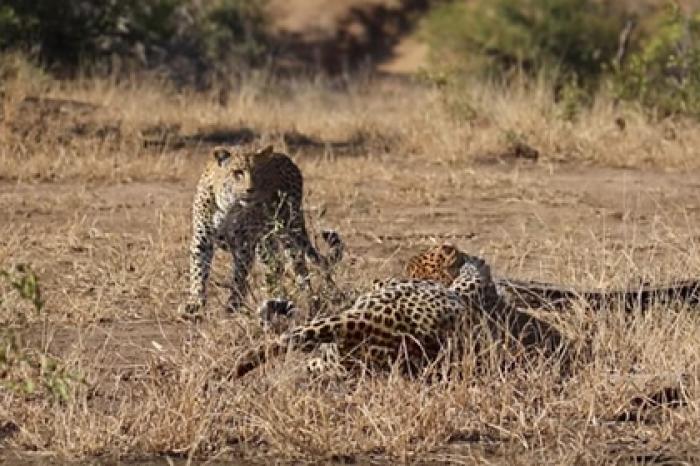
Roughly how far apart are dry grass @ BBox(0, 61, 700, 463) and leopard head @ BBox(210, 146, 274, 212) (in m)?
0.48

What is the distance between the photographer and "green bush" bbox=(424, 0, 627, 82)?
24266mm

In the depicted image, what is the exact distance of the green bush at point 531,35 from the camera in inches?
955

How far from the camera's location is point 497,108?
15383 mm

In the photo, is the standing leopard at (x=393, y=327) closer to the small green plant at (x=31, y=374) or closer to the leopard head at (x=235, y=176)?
the small green plant at (x=31, y=374)

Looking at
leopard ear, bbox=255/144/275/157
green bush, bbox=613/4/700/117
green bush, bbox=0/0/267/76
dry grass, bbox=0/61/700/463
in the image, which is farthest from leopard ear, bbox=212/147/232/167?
green bush, bbox=0/0/267/76

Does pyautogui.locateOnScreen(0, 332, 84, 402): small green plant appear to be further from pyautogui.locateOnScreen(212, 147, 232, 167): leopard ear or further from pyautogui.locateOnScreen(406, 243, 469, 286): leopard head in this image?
pyautogui.locateOnScreen(406, 243, 469, 286): leopard head

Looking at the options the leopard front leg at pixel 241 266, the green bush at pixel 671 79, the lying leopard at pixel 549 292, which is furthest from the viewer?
the green bush at pixel 671 79

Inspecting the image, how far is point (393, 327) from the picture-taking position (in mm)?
6719

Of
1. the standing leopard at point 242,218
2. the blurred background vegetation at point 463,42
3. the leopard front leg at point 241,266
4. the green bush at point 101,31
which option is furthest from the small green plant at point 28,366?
the green bush at point 101,31

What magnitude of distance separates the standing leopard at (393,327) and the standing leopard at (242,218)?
42.0 inches

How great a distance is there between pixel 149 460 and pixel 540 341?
2032 millimetres

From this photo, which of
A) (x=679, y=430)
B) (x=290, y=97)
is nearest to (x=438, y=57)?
(x=290, y=97)

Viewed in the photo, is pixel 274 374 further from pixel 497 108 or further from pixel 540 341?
pixel 497 108

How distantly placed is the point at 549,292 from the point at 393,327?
1.38 metres
